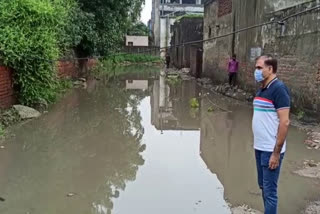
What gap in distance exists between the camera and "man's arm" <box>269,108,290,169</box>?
12.5 feet

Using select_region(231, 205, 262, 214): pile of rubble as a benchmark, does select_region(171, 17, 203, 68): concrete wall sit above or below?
above

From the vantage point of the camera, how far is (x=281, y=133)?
3832 mm

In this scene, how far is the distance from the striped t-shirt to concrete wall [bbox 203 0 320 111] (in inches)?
247

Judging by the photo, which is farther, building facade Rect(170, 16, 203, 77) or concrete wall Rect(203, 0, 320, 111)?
building facade Rect(170, 16, 203, 77)

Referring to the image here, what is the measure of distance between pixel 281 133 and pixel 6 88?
8.20 m

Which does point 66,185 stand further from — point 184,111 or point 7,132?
point 184,111

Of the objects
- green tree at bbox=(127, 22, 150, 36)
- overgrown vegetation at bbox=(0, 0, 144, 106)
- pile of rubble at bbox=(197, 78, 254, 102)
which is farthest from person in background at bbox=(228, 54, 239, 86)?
green tree at bbox=(127, 22, 150, 36)

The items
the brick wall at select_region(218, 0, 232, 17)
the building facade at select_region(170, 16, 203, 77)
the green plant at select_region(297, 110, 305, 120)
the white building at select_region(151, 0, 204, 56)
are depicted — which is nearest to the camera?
the green plant at select_region(297, 110, 305, 120)

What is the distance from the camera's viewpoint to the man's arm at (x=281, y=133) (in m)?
3.82

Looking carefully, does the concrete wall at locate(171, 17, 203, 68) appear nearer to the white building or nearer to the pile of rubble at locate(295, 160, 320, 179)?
the white building

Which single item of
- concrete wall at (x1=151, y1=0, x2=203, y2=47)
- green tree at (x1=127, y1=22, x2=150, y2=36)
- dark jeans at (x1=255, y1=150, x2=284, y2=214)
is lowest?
dark jeans at (x1=255, y1=150, x2=284, y2=214)

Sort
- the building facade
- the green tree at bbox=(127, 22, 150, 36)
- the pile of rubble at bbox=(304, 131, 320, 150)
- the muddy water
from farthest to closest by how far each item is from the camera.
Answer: the green tree at bbox=(127, 22, 150, 36), the building facade, the pile of rubble at bbox=(304, 131, 320, 150), the muddy water

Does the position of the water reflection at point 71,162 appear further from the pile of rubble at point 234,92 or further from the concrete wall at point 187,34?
the concrete wall at point 187,34

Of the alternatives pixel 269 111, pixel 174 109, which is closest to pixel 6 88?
pixel 174 109
